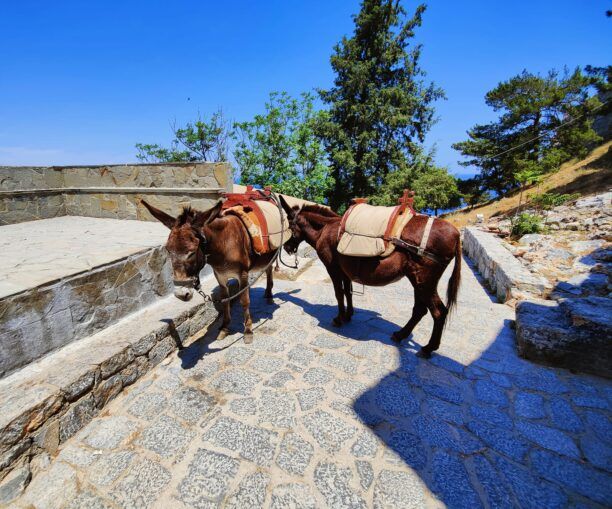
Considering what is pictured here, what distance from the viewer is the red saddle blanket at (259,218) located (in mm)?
3953

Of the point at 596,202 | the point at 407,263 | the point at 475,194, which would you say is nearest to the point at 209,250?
the point at 407,263

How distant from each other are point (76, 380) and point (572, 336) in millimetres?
5269

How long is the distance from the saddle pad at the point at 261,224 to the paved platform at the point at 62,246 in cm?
135

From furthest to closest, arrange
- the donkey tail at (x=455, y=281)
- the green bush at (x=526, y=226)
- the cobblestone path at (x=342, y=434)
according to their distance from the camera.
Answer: the green bush at (x=526, y=226) → the donkey tail at (x=455, y=281) → the cobblestone path at (x=342, y=434)

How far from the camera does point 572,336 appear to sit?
332 cm

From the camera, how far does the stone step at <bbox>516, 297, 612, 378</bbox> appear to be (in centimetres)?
322

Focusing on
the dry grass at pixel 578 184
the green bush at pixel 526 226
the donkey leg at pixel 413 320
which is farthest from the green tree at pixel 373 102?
the donkey leg at pixel 413 320

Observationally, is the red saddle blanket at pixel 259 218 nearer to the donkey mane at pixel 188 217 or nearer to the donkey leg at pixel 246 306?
the donkey leg at pixel 246 306

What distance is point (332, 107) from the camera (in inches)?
835

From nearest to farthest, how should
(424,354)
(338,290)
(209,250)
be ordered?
(209,250) → (424,354) → (338,290)

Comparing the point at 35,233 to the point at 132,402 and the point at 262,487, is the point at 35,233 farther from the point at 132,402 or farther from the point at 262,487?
the point at 262,487

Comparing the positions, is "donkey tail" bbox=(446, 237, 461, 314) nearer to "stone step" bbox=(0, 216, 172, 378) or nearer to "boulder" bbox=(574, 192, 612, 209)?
"stone step" bbox=(0, 216, 172, 378)

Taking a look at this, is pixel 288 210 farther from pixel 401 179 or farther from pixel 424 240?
pixel 401 179

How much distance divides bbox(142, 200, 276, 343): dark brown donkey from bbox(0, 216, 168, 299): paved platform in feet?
3.78
